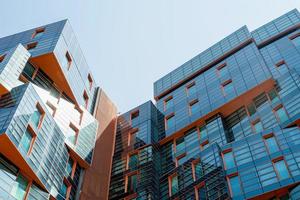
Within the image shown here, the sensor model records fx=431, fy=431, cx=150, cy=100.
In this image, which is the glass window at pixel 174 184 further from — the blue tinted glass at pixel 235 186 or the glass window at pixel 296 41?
the glass window at pixel 296 41

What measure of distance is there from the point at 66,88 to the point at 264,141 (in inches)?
808

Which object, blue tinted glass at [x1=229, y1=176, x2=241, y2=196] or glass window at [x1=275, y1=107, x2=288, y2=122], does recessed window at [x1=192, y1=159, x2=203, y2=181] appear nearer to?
blue tinted glass at [x1=229, y1=176, x2=241, y2=196]

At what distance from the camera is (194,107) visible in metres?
49.7

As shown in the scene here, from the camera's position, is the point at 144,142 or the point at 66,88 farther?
the point at 144,142

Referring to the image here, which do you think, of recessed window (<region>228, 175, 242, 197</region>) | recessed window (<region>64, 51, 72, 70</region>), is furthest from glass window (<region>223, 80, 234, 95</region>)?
recessed window (<region>64, 51, 72, 70</region>)

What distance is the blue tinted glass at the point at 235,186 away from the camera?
33.5 m

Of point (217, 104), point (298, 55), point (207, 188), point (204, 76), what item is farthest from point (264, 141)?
point (204, 76)

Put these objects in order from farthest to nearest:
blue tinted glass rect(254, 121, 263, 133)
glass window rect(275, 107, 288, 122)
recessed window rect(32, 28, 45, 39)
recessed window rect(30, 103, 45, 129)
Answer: recessed window rect(32, 28, 45, 39)
blue tinted glass rect(254, 121, 263, 133)
glass window rect(275, 107, 288, 122)
recessed window rect(30, 103, 45, 129)

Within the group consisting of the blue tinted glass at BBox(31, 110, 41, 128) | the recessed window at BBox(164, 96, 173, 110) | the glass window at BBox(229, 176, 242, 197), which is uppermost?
the recessed window at BBox(164, 96, 173, 110)

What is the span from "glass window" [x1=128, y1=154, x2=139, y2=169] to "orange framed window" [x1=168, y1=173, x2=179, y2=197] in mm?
5425

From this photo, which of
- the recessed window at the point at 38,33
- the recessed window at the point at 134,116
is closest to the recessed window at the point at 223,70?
the recessed window at the point at 134,116

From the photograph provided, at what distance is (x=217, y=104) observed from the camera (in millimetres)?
46656

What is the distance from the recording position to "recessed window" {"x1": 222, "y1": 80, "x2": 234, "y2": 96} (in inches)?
1853

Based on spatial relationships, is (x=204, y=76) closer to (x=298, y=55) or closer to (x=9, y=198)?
(x=298, y=55)
